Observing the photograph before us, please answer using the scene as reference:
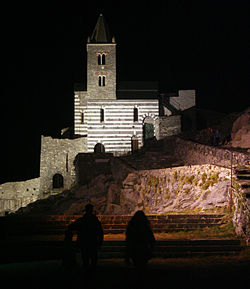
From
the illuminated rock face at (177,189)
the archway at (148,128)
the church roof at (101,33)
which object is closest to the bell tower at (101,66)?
the church roof at (101,33)

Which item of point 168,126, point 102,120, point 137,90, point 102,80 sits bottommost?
point 168,126

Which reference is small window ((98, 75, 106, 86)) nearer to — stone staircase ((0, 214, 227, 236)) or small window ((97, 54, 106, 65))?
small window ((97, 54, 106, 65))

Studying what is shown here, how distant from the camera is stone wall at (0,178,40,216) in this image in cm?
4381

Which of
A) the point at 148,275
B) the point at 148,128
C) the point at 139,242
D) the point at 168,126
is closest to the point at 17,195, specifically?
the point at 148,128

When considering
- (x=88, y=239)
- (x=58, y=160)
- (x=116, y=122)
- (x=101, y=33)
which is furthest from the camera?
(x=101, y=33)

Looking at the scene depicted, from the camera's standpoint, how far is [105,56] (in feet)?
147

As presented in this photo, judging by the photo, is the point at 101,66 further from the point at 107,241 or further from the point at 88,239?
the point at 88,239

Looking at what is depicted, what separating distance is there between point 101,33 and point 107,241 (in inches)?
1353

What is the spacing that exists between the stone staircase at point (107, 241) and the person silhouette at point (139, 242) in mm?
4056

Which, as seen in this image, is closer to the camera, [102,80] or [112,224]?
[112,224]

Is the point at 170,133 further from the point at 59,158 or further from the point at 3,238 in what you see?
the point at 3,238

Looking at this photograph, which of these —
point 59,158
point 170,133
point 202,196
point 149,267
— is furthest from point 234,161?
point 59,158

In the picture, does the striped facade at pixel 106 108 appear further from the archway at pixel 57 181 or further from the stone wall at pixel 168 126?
the archway at pixel 57 181

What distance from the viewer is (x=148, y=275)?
35.5ft
